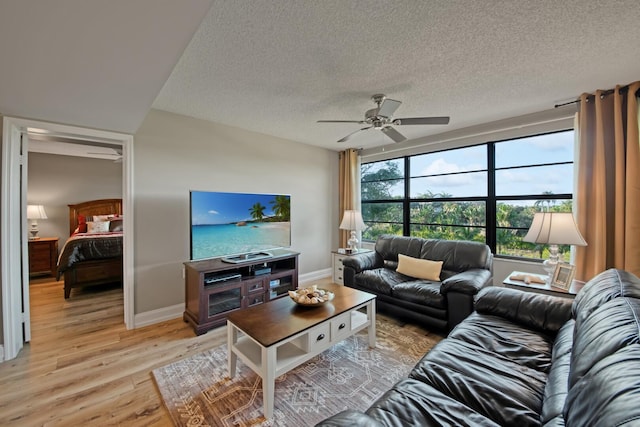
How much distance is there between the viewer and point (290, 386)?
1.82m

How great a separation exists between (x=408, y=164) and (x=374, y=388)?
11.6 feet

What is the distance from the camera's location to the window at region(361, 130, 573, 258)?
3.09 metres

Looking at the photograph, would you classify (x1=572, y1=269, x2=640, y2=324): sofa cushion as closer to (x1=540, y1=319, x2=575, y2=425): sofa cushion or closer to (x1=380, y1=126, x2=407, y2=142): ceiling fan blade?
(x1=540, y1=319, x2=575, y2=425): sofa cushion

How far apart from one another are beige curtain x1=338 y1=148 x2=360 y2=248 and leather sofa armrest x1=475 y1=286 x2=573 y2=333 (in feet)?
9.50

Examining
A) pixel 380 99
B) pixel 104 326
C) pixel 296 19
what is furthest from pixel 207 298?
pixel 380 99

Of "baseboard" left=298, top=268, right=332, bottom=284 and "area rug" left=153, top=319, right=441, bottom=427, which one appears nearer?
"area rug" left=153, top=319, right=441, bottom=427

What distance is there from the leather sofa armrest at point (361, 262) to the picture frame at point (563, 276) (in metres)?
1.83

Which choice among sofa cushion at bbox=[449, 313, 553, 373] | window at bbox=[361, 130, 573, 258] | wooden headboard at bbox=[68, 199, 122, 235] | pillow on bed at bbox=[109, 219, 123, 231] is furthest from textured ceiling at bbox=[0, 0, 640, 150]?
wooden headboard at bbox=[68, 199, 122, 235]

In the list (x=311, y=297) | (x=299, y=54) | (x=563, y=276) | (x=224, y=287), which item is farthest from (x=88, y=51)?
(x=563, y=276)

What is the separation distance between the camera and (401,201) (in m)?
4.46

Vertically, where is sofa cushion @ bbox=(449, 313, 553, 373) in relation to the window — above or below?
below

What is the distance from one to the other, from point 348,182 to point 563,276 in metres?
3.24

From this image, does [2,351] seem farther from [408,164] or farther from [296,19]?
[408,164]

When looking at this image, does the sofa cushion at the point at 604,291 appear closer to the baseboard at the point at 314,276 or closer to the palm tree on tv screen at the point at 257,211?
the palm tree on tv screen at the point at 257,211
